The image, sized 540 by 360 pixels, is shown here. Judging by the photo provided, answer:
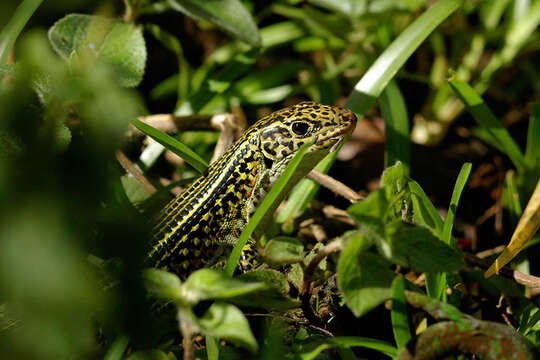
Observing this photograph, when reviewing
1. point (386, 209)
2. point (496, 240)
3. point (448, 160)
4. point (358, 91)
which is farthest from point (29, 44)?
point (448, 160)

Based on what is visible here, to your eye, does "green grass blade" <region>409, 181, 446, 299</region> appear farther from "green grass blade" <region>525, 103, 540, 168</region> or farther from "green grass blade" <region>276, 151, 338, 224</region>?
"green grass blade" <region>525, 103, 540, 168</region>

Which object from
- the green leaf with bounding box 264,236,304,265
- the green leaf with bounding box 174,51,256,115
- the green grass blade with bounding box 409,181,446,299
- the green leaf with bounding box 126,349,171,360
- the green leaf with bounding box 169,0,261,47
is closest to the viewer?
the green leaf with bounding box 126,349,171,360

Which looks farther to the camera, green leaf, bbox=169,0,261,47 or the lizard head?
green leaf, bbox=169,0,261,47

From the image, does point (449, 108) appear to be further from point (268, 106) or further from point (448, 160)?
point (268, 106)

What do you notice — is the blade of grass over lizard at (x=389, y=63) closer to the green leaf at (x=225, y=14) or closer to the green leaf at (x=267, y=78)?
the green leaf at (x=225, y=14)

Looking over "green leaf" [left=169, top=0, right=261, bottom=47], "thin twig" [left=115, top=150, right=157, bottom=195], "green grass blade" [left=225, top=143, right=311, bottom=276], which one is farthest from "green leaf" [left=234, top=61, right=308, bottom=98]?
"green grass blade" [left=225, top=143, right=311, bottom=276]

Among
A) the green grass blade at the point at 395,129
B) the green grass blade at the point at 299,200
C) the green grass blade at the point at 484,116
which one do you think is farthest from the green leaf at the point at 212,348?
the green grass blade at the point at 484,116
